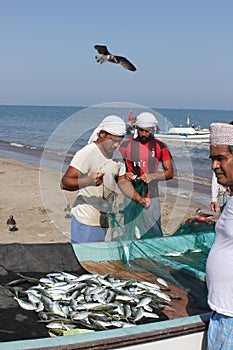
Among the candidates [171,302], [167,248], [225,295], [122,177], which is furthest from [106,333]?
[167,248]

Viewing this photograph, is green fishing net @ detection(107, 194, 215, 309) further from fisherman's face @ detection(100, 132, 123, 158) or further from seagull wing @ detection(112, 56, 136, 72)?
seagull wing @ detection(112, 56, 136, 72)

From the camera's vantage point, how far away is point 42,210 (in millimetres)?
12188

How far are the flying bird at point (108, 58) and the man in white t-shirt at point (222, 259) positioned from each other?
3.87 meters

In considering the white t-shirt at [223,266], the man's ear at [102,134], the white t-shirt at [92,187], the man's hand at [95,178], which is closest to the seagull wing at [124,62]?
the white t-shirt at [92,187]

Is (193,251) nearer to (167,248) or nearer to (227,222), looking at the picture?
(167,248)

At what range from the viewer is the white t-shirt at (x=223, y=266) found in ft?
10.3

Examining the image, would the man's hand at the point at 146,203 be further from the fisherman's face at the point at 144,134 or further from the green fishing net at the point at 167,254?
the fisherman's face at the point at 144,134

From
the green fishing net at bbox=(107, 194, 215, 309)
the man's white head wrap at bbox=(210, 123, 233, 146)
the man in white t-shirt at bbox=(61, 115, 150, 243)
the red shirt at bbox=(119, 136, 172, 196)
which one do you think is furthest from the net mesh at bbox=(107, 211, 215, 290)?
the man's white head wrap at bbox=(210, 123, 233, 146)

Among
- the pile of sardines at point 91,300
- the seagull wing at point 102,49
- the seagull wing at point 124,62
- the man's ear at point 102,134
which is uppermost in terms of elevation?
the seagull wing at point 102,49

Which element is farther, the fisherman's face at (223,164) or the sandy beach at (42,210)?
the sandy beach at (42,210)

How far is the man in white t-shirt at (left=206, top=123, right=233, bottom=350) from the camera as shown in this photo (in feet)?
10.4

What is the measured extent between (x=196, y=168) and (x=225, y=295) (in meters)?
20.3

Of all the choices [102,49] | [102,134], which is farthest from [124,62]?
[102,134]

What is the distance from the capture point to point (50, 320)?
412cm
